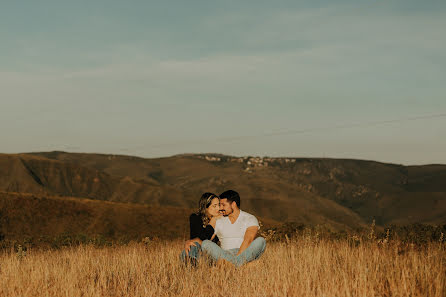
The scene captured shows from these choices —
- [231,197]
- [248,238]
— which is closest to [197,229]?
[231,197]

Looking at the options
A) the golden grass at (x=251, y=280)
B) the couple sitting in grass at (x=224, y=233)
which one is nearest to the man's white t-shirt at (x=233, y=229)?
the couple sitting in grass at (x=224, y=233)

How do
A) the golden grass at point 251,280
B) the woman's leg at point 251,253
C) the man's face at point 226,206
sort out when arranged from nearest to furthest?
the golden grass at point 251,280 < the woman's leg at point 251,253 < the man's face at point 226,206

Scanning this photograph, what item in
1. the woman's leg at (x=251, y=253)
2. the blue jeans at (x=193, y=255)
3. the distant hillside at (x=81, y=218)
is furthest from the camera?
the distant hillside at (x=81, y=218)

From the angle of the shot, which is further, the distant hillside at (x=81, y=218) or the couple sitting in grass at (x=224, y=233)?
the distant hillside at (x=81, y=218)

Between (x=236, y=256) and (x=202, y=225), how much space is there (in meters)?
0.94

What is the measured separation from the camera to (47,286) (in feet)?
21.9

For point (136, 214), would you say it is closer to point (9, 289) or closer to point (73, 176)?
point (9, 289)

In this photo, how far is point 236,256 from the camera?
751cm

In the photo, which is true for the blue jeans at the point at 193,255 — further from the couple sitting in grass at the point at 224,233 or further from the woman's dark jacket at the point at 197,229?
the woman's dark jacket at the point at 197,229

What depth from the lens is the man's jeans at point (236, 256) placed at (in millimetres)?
7461

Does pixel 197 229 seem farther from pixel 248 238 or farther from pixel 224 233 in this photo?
pixel 248 238

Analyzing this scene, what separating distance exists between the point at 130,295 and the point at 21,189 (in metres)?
124

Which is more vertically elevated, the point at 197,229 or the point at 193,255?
the point at 197,229

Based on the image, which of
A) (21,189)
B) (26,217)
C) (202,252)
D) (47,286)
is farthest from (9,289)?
(21,189)
